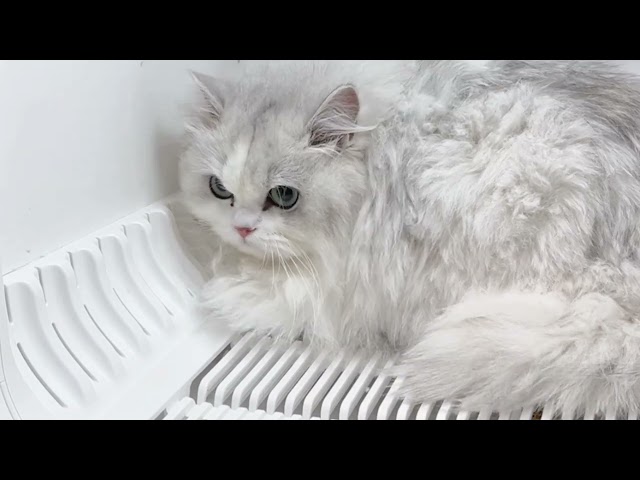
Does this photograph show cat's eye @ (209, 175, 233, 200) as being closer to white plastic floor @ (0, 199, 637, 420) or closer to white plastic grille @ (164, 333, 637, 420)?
white plastic floor @ (0, 199, 637, 420)

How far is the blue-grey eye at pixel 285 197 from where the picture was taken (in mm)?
1314

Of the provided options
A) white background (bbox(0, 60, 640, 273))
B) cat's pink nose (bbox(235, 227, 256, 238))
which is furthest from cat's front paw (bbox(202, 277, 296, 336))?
white background (bbox(0, 60, 640, 273))

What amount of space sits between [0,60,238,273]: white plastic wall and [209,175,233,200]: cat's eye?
209mm

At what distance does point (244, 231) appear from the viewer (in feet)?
4.35

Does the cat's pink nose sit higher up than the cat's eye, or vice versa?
the cat's eye

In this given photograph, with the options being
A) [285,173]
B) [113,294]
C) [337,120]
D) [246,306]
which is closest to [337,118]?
[337,120]

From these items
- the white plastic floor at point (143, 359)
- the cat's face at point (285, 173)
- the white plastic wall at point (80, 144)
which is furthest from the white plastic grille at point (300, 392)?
the white plastic wall at point (80, 144)

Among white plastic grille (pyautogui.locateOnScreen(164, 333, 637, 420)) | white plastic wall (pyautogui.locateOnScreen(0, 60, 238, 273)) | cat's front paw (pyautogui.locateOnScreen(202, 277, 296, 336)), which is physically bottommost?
white plastic grille (pyautogui.locateOnScreen(164, 333, 637, 420))

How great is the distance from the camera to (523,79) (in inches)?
52.7

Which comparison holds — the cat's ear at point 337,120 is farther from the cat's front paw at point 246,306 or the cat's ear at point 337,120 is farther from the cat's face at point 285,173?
the cat's front paw at point 246,306

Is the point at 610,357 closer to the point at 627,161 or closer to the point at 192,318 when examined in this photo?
the point at 627,161

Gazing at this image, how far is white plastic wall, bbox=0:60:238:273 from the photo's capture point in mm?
1182

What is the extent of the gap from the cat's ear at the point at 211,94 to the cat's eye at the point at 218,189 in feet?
0.41

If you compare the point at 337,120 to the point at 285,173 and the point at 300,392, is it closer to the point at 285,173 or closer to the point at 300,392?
the point at 285,173
